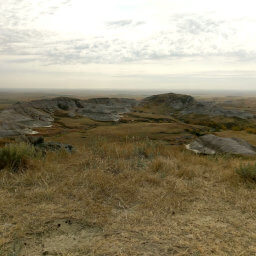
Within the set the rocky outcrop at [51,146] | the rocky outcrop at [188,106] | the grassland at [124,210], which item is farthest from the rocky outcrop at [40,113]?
the grassland at [124,210]

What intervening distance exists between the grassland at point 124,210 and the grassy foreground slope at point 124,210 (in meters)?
0.01

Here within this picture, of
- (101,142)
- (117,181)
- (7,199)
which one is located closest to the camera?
(7,199)

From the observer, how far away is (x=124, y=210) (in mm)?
4320

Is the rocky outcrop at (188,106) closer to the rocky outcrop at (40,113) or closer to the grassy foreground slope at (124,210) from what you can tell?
the rocky outcrop at (40,113)

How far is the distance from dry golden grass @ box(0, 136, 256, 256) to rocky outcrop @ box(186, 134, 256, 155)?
23173 millimetres

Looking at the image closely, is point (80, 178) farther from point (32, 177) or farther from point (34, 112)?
point (34, 112)

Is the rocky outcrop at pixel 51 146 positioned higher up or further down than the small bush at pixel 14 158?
further down

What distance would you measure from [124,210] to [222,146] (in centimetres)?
2906

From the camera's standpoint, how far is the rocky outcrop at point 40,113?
169 feet

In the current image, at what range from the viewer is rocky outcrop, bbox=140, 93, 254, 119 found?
80875 mm

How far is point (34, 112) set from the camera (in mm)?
69375

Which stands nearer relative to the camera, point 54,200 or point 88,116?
point 54,200

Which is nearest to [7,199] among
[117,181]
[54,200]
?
[54,200]

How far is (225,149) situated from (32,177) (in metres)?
27.8
